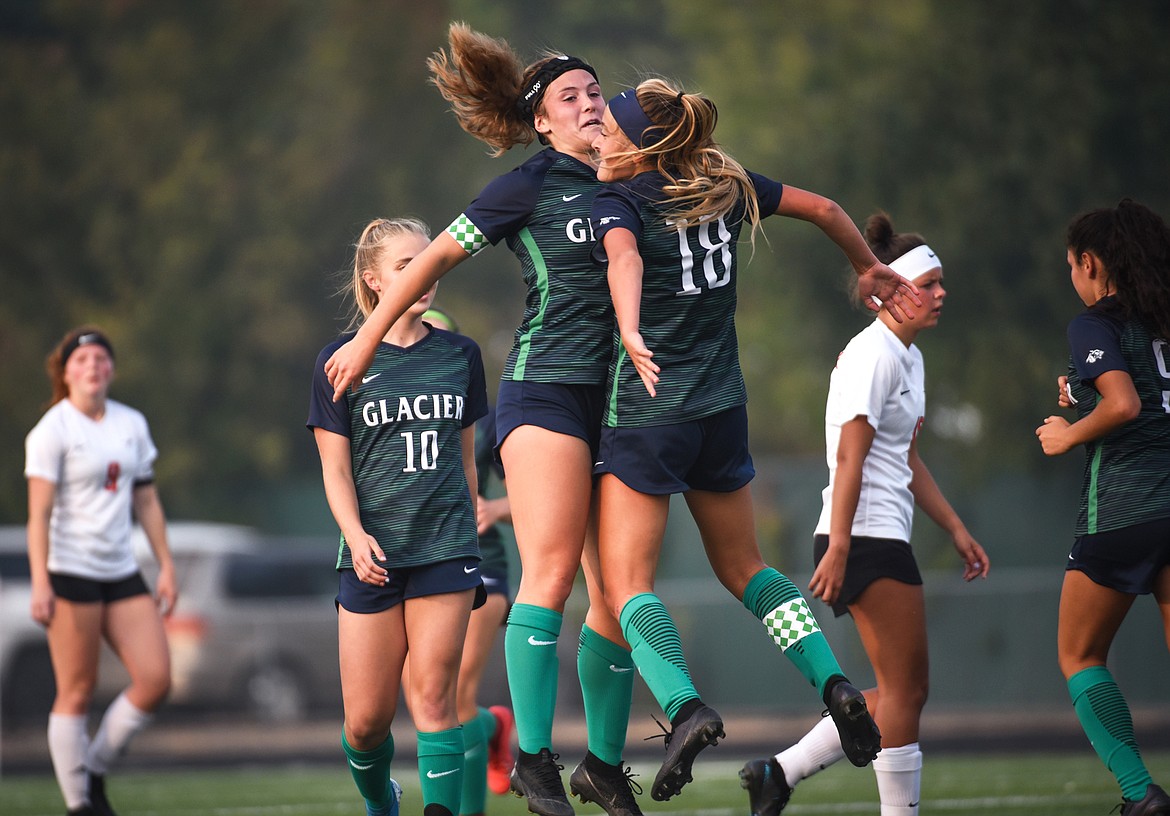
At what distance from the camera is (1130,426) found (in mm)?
5508

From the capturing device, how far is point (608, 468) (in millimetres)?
4852

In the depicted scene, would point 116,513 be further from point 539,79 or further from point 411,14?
point 411,14

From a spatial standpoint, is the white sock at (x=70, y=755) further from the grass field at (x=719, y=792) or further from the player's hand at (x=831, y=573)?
the player's hand at (x=831, y=573)

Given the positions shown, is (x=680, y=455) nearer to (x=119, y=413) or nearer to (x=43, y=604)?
(x=43, y=604)

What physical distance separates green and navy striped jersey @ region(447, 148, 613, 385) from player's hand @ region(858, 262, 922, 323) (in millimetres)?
973

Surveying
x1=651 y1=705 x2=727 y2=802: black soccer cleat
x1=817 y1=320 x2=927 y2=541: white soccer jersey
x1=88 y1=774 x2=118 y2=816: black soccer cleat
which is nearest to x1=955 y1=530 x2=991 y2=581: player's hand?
x1=817 y1=320 x2=927 y2=541: white soccer jersey

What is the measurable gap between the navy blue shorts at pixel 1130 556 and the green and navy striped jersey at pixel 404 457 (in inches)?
89.2

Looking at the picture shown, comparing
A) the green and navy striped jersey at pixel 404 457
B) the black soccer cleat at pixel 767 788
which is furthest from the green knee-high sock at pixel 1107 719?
the green and navy striped jersey at pixel 404 457

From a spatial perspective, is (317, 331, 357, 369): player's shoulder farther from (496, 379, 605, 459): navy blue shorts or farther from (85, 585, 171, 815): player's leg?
(85, 585, 171, 815): player's leg

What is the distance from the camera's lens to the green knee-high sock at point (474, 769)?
6.49m

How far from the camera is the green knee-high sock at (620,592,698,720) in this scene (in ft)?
14.9

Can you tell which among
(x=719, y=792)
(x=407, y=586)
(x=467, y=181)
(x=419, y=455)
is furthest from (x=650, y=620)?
(x=467, y=181)

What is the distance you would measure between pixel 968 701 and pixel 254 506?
1585 centimetres

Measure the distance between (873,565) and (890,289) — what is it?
1.07 meters
